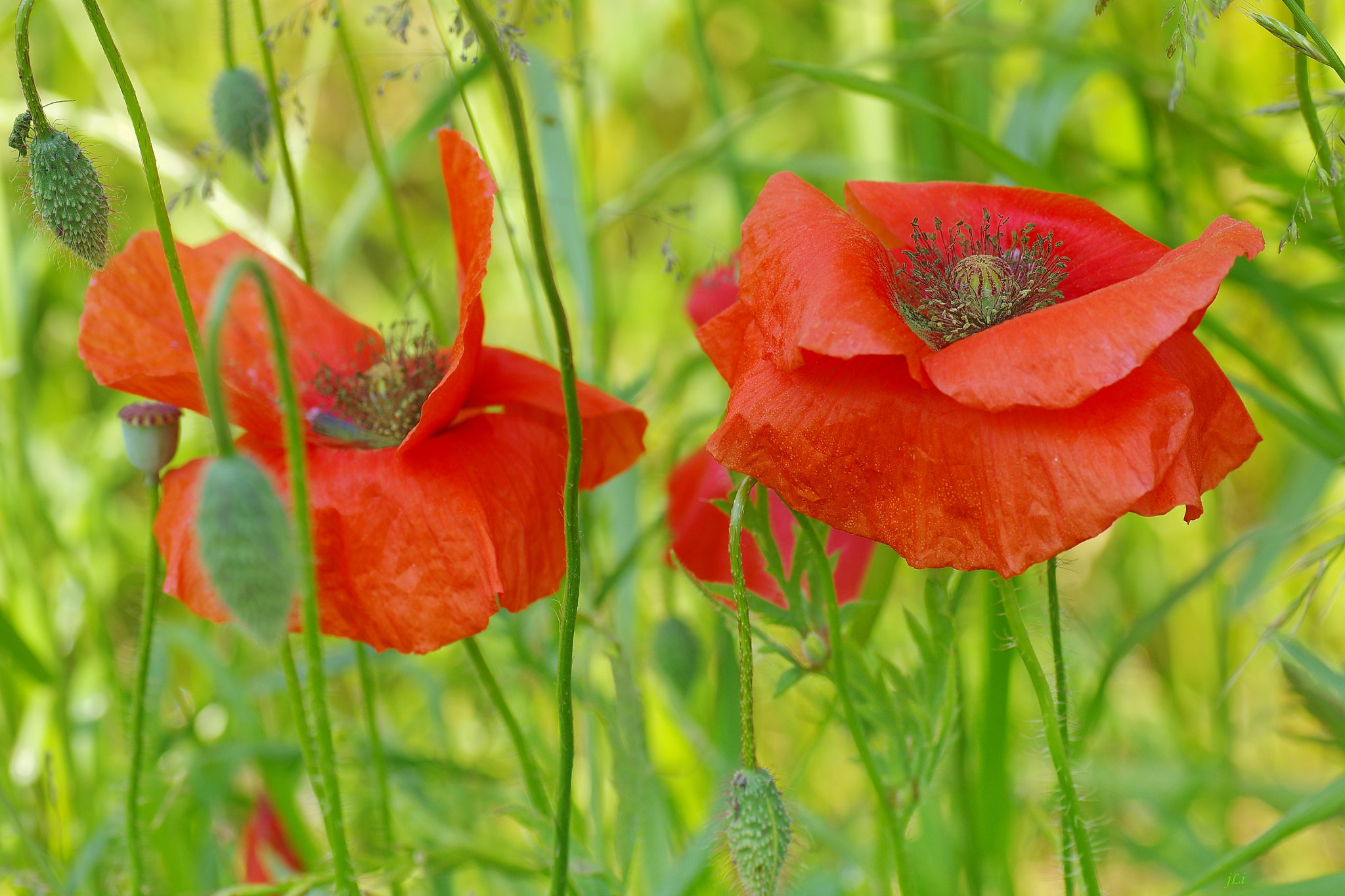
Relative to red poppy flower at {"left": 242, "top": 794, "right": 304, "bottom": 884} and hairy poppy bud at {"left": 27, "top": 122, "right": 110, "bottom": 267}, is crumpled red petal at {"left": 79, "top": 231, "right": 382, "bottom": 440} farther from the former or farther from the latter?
red poppy flower at {"left": 242, "top": 794, "right": 304, "bottom": 884}

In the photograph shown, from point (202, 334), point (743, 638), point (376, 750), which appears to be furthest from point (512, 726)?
point (202, 334)

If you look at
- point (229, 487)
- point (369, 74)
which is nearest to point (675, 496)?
point (229, 487)

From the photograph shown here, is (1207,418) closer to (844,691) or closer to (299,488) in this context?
(844,691)

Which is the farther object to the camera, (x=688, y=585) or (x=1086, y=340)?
(x=688, y=585)

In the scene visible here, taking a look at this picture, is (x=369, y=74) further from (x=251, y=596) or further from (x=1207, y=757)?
(x=251, y=596)

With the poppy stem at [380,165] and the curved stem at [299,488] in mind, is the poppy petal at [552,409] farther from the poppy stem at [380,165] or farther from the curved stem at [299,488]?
the curved stem at [299,488]

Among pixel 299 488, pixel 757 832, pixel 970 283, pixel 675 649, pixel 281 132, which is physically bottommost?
pixel 757 832
